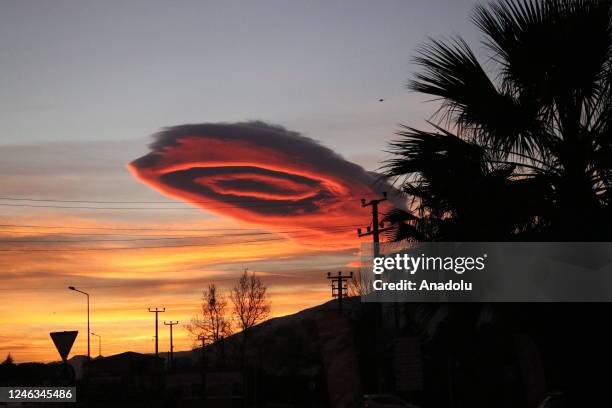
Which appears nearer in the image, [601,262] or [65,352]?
[601,262]

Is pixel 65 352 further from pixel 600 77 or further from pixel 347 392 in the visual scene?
pixel 600 77

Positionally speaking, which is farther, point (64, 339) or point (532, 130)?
point (64, 339)

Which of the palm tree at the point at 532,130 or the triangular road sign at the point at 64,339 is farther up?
the palm tree at the point at 532,130

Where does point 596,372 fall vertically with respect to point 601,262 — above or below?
below

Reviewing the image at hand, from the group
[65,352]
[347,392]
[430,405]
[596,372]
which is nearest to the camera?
[596,372]

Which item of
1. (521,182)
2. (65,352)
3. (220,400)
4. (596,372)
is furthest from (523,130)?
(220,400)

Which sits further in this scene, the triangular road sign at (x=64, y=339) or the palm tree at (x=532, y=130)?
the triangular road sign at (x=64, y=339)

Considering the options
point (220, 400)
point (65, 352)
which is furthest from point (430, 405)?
point (65, 352)

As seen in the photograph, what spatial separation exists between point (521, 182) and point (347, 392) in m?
4.29

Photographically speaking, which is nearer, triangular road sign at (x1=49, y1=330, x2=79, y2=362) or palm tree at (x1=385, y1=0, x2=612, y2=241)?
palm tree at (x1=385, y1=0, x2=612, y2=241)

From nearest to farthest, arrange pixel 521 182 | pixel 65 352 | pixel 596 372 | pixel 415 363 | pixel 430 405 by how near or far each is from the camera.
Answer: pixel 596 372, pixel 521 182, pixel 65 352, pixel 415 363, pixel 430 405

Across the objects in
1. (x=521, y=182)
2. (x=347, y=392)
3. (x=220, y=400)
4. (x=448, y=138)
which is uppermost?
(x=448, y=138)

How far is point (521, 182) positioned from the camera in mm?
11312

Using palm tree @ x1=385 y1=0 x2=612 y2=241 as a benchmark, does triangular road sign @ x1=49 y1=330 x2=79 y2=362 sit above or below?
below
